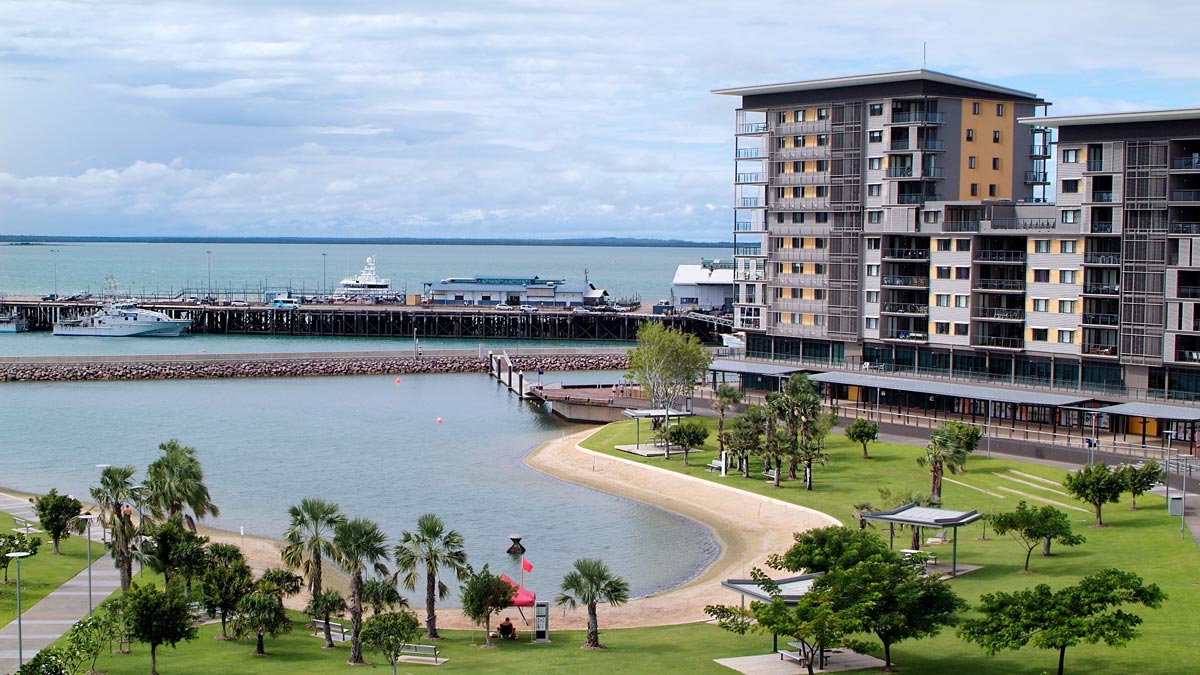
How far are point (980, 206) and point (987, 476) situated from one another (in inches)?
1089

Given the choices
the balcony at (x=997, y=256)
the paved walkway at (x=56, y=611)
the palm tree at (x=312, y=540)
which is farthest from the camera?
the balcony at (x=997, y=256)

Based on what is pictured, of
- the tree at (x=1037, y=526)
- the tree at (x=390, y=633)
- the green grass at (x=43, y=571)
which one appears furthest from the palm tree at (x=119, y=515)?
the tree at (x=1037, y=526)

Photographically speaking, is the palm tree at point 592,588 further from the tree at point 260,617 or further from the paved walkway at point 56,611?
the paved walkway at point 56,611

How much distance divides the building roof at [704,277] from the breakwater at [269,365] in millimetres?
33111

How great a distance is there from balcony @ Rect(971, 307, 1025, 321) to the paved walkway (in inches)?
2337

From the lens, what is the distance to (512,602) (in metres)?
47.9

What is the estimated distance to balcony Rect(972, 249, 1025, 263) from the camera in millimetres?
88750

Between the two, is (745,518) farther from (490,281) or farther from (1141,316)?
(490,281)

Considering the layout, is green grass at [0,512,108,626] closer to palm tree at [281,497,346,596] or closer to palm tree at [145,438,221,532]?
palm tree at [145,438,221,532]

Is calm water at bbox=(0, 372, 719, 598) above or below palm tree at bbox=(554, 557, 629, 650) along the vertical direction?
below

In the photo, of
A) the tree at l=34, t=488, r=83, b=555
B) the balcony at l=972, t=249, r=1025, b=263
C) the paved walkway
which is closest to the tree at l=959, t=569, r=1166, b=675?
the paved walkway

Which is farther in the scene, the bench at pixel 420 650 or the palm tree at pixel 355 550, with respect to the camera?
the palm tree at pixel 355 550

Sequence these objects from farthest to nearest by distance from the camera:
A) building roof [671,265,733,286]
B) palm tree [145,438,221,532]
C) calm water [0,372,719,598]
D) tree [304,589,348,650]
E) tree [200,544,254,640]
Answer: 1. building roof [671,265,733,286]
2. calm water [0,372,719,598]
3. palm tree [145,438,221,532]
4. tree [304,589,348,650]
5. tree [200,544,254,640]

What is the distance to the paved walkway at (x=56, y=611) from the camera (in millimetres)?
42000
